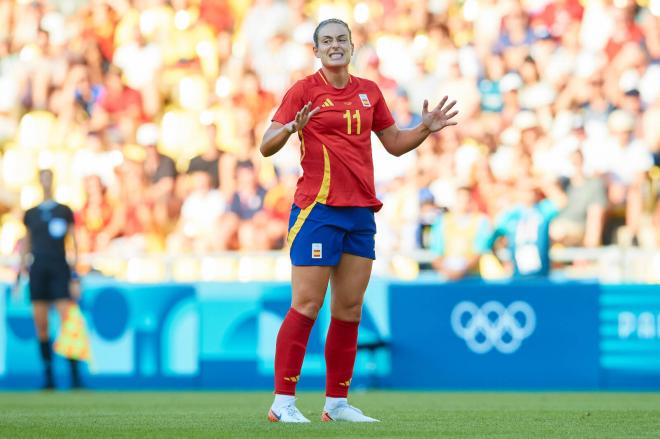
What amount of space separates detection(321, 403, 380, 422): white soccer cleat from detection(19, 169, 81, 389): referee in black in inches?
257

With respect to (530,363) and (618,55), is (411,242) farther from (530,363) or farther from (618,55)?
(618,55)

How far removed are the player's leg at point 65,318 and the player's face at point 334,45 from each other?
7.05 metres

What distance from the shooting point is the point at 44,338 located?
13.1 meters

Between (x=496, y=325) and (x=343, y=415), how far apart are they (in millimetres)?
5614

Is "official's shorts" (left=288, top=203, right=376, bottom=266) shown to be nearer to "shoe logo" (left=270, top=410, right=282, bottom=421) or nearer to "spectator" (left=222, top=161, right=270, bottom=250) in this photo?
"shoe logo" (left=270, top=410, right=282, bottom=421)

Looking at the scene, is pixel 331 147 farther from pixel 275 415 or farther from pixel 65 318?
pixel 65 318

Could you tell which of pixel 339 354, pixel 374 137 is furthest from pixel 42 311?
pixel 339 354

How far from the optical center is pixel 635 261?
1221cm

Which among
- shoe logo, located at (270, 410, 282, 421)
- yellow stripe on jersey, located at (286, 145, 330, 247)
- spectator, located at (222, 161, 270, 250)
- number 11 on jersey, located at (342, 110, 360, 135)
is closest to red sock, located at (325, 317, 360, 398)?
shoe logo, located at (270, 410, 282, 421)

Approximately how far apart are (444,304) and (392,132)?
5.49 m

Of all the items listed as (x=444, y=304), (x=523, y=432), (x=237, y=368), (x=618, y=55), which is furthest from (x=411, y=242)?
(x=523, y=432)

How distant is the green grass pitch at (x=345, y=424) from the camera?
6234 mm

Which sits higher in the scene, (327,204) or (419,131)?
(419,131)

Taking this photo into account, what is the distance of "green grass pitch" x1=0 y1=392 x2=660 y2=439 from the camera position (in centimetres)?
623
